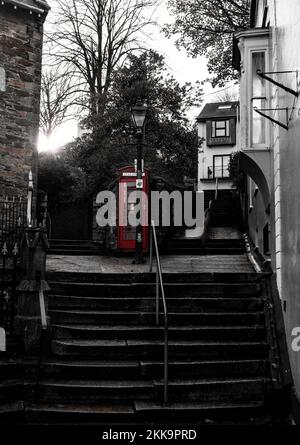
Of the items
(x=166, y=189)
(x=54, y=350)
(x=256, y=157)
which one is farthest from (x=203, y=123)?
(x=54, y=350)

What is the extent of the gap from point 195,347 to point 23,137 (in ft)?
30.3

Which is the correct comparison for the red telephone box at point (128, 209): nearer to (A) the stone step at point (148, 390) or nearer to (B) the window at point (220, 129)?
(A) the stone step at point (148, 390)

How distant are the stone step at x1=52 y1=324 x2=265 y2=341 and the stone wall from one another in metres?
7.07

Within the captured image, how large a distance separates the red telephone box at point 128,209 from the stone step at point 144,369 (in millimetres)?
7510

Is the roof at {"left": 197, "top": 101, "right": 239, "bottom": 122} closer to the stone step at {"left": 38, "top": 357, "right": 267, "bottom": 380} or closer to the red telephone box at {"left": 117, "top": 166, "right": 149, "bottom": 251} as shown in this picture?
the red telephone box at {"left": 117, "top": 166, "right": 149, "bottom": 251}

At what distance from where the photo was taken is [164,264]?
12945mm

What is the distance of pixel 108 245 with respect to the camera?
1570cm

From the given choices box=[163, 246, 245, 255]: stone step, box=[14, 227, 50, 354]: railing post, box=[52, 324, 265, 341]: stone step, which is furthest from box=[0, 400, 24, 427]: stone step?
box=[163, 246, 245, 255]: stone step

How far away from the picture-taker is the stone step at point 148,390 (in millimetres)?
6832

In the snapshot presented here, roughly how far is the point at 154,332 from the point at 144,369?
0.88 metres

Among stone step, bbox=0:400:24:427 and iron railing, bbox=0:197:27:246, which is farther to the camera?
iron railing, bbox=0:197:27:246

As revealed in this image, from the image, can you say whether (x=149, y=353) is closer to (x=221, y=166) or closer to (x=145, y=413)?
(x=145, y=413)

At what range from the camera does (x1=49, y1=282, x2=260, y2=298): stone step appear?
30.3ft
